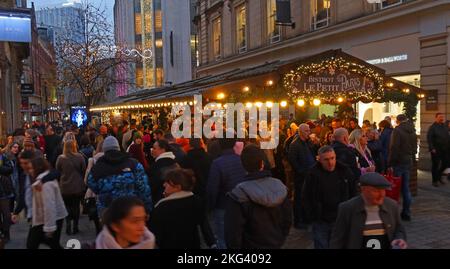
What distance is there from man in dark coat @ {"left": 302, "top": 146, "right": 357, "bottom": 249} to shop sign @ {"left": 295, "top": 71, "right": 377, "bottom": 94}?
17.1 feet

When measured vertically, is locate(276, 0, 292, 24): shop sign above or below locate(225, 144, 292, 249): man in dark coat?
above

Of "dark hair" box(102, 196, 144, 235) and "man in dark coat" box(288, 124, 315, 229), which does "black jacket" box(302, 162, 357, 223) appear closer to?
"dark hair" box(102, 196, 144, 235)

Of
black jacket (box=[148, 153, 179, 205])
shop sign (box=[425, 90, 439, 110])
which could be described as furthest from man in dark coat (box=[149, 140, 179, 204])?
shop sign (box=[425, 90, 439, 110])

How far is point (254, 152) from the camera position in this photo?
4000mm

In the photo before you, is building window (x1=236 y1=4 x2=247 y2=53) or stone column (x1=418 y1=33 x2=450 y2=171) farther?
building window (x1=236 y1=4 x2=247 y2=53)

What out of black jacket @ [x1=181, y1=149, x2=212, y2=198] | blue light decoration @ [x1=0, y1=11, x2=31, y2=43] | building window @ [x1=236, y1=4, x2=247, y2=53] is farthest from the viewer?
building window @ [x1=236, y1=4, x2=247, y2=53]

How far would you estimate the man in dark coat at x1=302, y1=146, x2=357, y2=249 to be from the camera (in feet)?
16.0

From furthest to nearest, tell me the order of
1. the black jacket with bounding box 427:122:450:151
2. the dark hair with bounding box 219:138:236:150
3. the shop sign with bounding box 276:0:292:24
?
the shop sign with bounding box 276:0:292:24
the black jacket with bounding box 427:122:450:151
the dark hair with bounding box 219:138:236:150

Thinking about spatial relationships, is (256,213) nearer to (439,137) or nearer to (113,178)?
(113,178)

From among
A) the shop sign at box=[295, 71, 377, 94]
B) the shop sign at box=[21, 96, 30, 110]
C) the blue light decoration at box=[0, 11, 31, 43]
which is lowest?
the shop sign at box=[295, 71, 377, 94]
